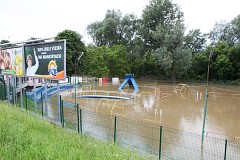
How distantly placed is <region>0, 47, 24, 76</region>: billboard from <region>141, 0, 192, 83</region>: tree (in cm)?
2424

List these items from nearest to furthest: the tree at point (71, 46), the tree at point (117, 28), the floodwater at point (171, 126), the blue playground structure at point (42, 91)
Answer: the floodwater at point (171, 126) → the blue playground structure at point (42, 91) → the tree at point (71, 46) → the tree at point (117, 28)

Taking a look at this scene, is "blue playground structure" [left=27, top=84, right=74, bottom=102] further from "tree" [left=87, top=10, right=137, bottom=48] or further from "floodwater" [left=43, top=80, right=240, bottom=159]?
"tree" [left=87, top=10, right=137, bottom=48]

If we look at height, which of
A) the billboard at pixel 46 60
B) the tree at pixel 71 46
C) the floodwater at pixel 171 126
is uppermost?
the tree at pixel 71 46

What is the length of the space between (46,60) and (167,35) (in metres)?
27.2

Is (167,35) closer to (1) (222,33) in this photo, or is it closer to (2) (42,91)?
(1) (222,33)

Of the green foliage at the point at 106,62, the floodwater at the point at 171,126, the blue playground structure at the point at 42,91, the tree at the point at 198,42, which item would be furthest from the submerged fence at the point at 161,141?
the tree at the point at 198,42

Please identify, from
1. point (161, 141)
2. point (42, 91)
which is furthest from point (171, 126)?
point (42, 91)

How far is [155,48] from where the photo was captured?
3881 centimetres

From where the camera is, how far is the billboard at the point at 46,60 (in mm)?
8367

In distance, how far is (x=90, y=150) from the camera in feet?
13.8

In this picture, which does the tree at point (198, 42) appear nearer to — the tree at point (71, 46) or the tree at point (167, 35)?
the tree at point (167, 35)

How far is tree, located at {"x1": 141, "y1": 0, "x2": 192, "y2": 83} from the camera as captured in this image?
33781mm

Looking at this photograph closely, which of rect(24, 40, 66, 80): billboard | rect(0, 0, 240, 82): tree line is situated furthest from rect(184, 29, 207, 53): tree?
rect(24, 40, 66, 80): billboard

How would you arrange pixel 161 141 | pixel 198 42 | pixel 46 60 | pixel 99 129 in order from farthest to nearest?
1. pixel 198 42
2. pixel 99 129
3. pixel 46 60
4. pixel 161 141
